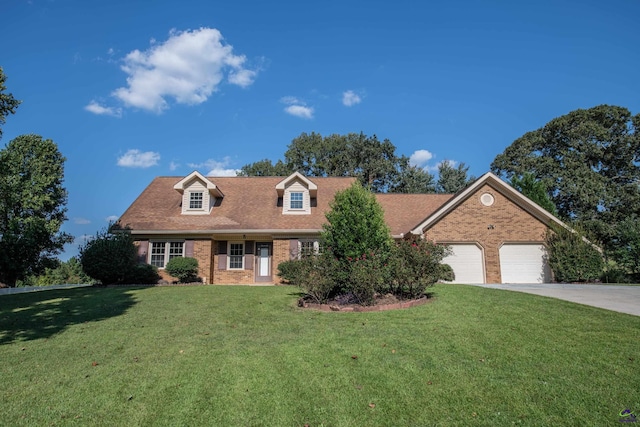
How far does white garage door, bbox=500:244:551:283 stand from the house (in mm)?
48

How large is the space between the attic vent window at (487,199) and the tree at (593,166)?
17.4 meters

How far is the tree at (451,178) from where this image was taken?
1448 inches

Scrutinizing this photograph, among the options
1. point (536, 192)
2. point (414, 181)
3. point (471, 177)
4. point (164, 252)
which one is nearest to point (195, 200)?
point (164, 252)

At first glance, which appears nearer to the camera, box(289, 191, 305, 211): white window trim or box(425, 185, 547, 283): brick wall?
box(425, 185, 547, 283): brick wall

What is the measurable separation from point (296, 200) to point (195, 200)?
6.02 meters

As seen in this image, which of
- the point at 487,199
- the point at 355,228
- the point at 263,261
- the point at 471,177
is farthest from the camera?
the point at 471,177

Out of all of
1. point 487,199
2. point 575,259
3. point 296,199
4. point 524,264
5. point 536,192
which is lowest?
point 524,264

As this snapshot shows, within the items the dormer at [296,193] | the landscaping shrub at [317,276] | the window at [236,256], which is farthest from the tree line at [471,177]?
the landscaping shrub at [317,276]

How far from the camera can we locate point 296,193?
2111 centimetres

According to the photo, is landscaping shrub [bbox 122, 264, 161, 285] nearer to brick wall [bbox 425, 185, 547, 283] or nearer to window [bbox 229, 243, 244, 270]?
window [bbox 229, 243, 244, 270]

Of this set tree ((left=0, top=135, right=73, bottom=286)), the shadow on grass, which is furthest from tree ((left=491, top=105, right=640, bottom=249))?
tree ((left=0, top=135, right=73, bottom=286))

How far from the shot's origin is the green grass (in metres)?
3.85

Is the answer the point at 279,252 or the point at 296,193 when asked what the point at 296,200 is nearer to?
the point at 296,193

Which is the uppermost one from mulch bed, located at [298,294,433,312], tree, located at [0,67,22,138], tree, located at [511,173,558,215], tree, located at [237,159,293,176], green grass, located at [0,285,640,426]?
tree, located at [237,159,293,176]
